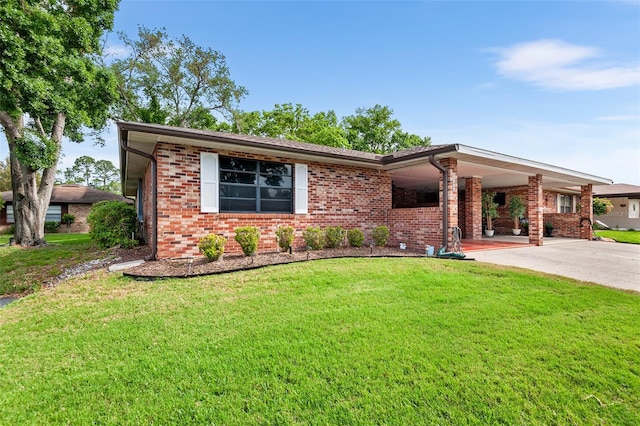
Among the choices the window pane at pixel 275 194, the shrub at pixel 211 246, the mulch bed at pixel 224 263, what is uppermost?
the window pane at pixel 275 194

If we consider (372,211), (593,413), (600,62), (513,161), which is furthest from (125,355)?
(600,62)

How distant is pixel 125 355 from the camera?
2920mm

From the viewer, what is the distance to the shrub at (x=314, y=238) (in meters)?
8.05

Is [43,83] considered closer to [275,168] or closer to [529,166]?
[275,168]

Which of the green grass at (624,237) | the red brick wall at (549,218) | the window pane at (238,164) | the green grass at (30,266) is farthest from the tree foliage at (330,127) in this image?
the green grass at (624,237)

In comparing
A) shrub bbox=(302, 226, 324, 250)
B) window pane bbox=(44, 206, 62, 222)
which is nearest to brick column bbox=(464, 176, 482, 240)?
shrub bbox=(302, 226, 324, 250)

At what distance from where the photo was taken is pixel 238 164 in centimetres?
788

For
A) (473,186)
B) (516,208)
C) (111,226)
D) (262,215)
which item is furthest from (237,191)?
(516,208)

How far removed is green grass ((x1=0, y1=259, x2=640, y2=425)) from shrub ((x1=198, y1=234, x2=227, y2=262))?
1.62m

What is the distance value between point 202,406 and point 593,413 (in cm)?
289

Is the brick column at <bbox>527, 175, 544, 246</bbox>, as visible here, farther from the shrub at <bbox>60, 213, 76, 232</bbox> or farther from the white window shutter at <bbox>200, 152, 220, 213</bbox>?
the shrub at <bbox>60, 213, 76, 232</bbox>

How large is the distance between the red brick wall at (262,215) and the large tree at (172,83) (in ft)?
60.5

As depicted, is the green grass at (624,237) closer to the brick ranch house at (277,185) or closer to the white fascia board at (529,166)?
the white fascia board at (529,166)

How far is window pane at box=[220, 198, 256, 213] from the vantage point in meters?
7.71
